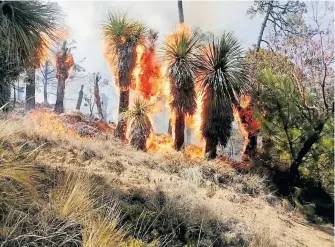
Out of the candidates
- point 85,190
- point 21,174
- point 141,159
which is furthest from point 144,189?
point 141,159

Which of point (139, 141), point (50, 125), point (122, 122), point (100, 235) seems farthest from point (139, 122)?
point (100, 235)

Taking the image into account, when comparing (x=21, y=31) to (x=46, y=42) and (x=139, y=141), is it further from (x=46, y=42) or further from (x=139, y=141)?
(x=139, y=141)

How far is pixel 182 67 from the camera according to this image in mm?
15836

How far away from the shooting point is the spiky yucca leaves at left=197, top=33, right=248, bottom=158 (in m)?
15.4

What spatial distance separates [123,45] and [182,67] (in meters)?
3.55

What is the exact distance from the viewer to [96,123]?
20.7 metres

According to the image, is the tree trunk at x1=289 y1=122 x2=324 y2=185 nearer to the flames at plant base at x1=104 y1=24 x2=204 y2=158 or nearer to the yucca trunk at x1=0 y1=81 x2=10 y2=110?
the flames at plant base at x1=104 y1=24 x2=204 y2=158

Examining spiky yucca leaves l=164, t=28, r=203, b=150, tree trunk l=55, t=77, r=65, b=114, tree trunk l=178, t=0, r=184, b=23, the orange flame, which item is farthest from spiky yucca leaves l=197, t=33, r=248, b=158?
tree trunk l=55, t=77, r=65, b=114

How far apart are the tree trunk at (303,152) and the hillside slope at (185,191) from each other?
1.29 metres

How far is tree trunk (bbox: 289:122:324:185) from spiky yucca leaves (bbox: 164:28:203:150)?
449 centimetres

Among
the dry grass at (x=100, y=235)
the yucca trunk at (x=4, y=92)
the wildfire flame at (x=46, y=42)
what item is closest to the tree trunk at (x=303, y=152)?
the wildfire flame at (x=46, y=42)

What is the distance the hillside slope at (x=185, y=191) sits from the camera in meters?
6.41

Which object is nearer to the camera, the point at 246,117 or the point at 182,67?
the point at 182,67

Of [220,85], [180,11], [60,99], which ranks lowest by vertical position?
Result: [60,99]
